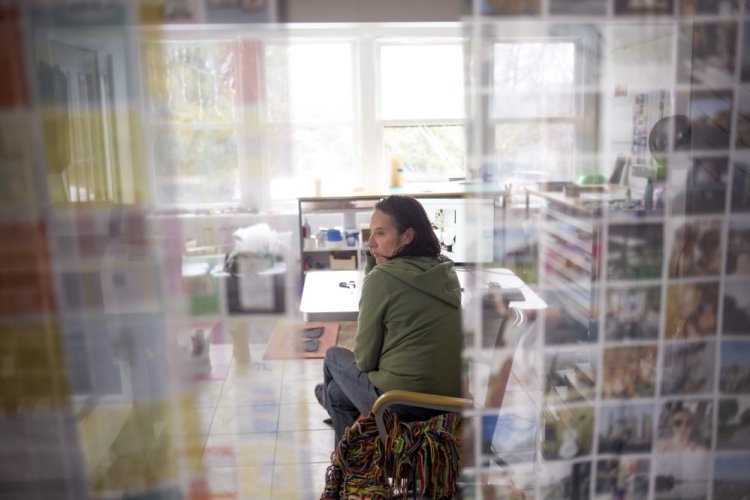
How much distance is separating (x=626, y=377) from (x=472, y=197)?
1.35ft

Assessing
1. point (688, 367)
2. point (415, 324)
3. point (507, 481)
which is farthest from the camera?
point (415, 324)

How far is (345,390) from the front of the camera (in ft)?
5.74

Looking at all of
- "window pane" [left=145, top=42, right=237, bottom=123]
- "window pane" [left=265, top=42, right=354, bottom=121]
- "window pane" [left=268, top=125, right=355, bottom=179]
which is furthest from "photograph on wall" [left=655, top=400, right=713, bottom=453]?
"window pane" [left=268, top=125, right=355, bottom=179]

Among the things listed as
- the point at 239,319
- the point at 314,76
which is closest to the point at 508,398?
the point at 239,319

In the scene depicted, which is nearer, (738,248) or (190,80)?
(190,80)

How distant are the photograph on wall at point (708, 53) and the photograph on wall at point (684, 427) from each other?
1.81 ft

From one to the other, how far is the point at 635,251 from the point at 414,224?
0.69 m

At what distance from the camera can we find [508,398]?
4.31ft

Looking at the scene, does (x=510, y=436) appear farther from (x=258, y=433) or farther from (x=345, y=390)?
(x=258, y=433)

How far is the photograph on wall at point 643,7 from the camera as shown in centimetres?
101

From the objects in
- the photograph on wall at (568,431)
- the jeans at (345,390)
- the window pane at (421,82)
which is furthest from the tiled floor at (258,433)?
the window pane at (421,82)

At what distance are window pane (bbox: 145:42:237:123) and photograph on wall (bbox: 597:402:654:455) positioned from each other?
0.83m

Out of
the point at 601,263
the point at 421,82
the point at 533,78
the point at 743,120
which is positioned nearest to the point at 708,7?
the point at 743,120

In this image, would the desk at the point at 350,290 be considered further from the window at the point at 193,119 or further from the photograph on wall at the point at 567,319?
the window at the point at 193,119
